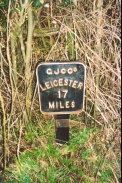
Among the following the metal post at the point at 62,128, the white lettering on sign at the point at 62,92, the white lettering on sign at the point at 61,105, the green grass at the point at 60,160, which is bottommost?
the green grass at the point at 60,160

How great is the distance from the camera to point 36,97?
199cm

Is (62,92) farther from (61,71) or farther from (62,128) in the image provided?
(62,128)

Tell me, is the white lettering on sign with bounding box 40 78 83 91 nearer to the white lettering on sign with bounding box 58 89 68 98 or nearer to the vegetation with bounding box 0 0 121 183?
the white lettering on sign with bounding box 58 89 68 98

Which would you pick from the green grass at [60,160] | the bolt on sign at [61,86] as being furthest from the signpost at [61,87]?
the green grass at [60,160]

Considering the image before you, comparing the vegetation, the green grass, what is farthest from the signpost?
the green grass

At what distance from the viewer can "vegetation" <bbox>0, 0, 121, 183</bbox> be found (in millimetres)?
1778

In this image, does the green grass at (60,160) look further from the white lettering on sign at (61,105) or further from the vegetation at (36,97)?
the white lettering on sign at (61,105)

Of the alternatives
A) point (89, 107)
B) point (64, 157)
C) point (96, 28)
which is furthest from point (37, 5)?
point (64, 157)

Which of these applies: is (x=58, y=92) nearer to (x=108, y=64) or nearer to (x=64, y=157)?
(x=108, y=64)

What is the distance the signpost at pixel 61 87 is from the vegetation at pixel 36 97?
0.70 ft

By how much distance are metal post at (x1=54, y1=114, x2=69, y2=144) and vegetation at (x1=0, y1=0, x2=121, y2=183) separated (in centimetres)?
8

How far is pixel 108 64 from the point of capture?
1902 millimetres

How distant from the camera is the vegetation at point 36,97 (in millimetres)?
1778

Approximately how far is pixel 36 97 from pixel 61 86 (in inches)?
15.0
